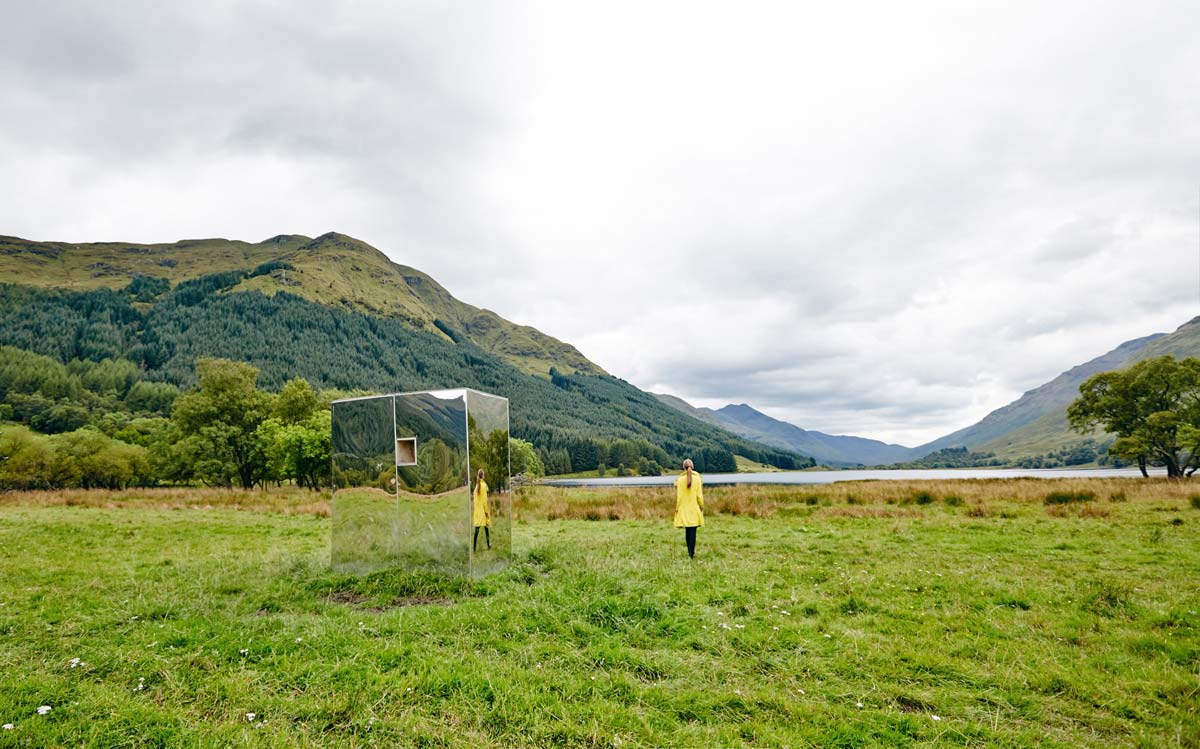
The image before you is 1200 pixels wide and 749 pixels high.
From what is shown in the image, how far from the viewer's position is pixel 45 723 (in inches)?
190

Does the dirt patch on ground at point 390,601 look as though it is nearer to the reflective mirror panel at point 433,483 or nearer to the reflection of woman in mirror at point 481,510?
the reflective mirror panel at point 433,483

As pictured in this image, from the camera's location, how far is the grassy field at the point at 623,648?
483 centimetres

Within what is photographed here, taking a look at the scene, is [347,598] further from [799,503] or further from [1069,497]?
[1069,497]

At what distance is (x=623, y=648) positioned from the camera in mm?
6535

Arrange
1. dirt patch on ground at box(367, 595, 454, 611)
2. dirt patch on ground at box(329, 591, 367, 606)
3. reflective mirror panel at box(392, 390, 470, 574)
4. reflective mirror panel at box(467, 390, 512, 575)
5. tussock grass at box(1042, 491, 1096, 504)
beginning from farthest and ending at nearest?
tussock grass at box(1042, 491, 1096, 504) < reflective mirror panel at box(467, 390, 512, 575) < reflective mirror panel at box(392, 390, 470, 574) < dirt patch on ground at box(329, 591, 367, 606) < dirt patch on ground at box(367, 595, 454, 611)

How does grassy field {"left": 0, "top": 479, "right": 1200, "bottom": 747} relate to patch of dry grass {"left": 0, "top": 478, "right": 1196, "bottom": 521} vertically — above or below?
above

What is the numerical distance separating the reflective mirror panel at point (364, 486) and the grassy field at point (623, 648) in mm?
753

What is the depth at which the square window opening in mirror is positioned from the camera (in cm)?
1114

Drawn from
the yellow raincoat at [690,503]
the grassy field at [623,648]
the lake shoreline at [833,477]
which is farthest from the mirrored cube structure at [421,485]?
the lake shoreline at [833,477]

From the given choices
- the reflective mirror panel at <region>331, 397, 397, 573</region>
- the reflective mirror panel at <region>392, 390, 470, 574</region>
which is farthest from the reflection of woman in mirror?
the reflective mirror panel at <region>331, 397, 397, 573</region>

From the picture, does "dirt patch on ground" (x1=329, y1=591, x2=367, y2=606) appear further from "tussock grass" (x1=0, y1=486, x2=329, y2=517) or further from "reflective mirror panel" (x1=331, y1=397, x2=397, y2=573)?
"tussock grass" (x1=0, y1=486, x2=329, y2=517)

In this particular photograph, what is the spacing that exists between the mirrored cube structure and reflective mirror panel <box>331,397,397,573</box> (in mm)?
21

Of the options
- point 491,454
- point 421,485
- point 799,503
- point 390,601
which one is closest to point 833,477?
point 799,503

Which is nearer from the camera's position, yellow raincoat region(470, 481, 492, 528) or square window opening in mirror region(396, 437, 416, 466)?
yellow raincoat region(470, 481, 492, 528)
